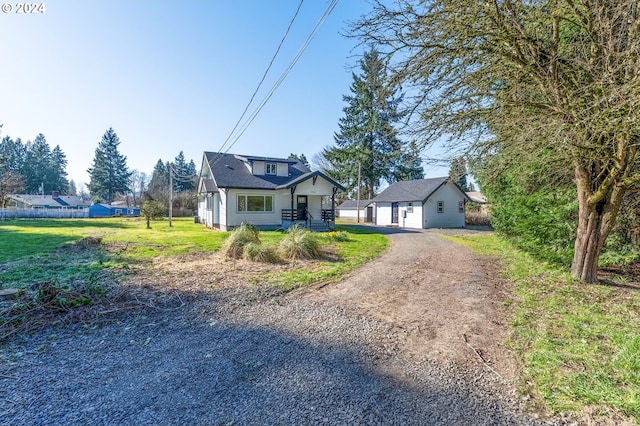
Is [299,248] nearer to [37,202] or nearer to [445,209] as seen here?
[445,209]

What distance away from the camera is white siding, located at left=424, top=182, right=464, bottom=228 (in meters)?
23.7

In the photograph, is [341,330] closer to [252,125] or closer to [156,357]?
[156,357]

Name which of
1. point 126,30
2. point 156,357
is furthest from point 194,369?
point 126,30

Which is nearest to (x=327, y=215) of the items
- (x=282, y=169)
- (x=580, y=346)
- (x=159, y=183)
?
(x=282, y=169)

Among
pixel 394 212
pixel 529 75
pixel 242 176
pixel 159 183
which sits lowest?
pixel 394 212

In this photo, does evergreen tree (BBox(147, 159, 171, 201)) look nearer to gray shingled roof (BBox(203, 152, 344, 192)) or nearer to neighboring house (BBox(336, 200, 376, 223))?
gray shingled roof (BBox(203, 152, 344, 192))

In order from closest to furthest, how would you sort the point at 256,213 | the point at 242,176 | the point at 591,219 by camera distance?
the point at 591,219, the point at 256,213, the point at 242,176

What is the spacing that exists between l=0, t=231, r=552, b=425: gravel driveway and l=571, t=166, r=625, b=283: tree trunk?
10.6ft

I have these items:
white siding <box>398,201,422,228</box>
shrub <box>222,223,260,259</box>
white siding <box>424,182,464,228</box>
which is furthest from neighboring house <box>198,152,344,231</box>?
shrub <box>222,223,260,259</box>

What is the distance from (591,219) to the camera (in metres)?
6.58

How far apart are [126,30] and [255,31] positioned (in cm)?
395

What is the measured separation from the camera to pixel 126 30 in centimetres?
931

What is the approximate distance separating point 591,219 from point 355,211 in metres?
28.0

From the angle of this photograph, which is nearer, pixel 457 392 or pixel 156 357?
pixel 457 392
